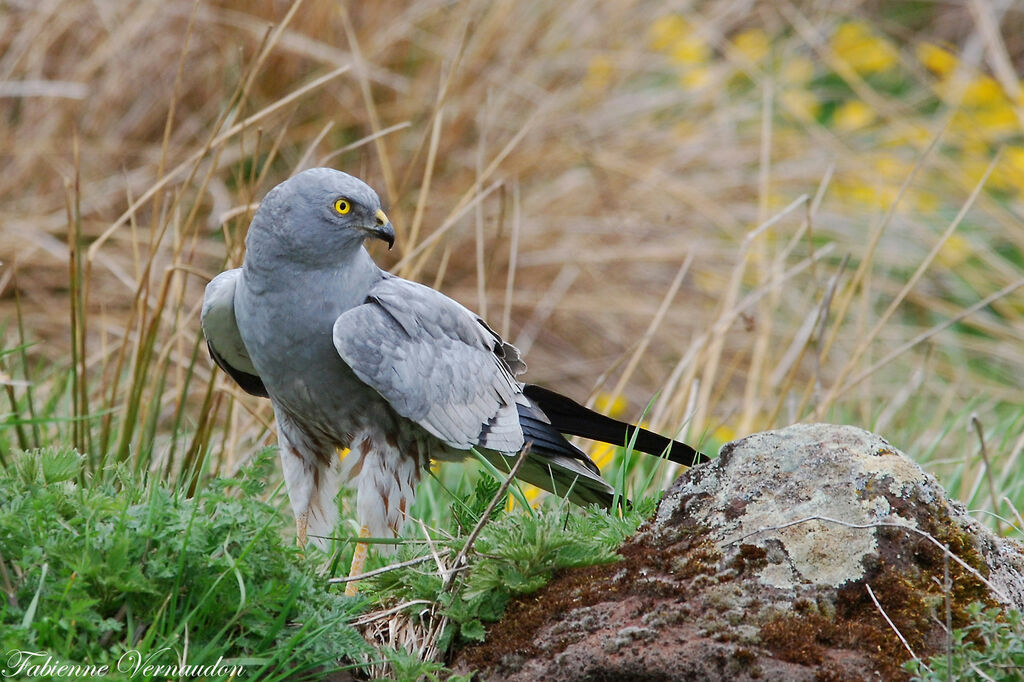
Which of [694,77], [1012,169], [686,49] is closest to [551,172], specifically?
[686,49]

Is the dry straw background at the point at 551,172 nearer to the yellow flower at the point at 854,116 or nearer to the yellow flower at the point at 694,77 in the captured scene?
the yellow flower at the point at 694,77

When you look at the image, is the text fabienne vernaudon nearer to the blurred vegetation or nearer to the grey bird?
the grey bird

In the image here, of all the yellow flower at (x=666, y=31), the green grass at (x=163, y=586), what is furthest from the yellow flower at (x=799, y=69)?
the green grass at (x=163, y=586)

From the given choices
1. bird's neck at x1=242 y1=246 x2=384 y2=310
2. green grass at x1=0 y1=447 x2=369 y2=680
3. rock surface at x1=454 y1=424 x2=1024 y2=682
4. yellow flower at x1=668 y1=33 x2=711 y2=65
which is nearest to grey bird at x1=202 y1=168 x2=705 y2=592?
bird's neck at x1=242 y1=246 x2=384 y2=310

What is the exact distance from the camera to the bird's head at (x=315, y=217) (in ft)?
10.5

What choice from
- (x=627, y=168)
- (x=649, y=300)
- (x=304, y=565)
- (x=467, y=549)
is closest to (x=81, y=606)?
(x=304, y=565)

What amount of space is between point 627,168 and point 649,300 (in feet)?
4.49

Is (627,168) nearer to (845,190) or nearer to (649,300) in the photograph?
(649,300)

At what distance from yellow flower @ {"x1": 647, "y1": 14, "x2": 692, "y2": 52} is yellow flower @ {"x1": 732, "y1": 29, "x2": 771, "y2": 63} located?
507 mm

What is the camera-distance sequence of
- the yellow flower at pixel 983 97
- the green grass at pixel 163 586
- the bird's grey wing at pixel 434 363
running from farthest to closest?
the yellow flower at pixel 983 97 → the bird's grey wing at pixel 434 363 → the green grass at pixel 163 586

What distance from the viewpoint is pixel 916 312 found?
828cm

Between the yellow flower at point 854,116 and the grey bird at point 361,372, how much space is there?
5.54 m

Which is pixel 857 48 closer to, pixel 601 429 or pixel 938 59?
pixel 938 59

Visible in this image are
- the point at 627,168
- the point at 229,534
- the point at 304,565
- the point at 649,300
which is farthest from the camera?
the point at 649,300
